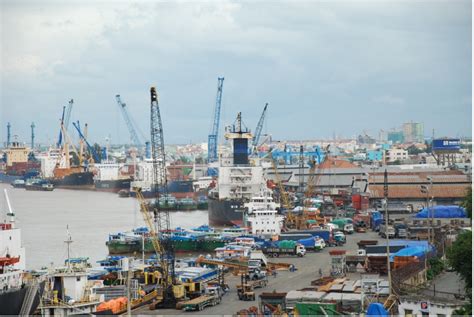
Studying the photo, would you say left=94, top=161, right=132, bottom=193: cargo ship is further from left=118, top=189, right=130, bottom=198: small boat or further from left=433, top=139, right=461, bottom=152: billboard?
left=433, top=139, right=461, bottom=152: billboard

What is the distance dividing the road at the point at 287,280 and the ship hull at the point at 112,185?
27.5 m

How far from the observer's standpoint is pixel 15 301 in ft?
29.5

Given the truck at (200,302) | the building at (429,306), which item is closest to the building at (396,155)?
the truck at (200,302)

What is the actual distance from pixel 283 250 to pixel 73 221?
987cm

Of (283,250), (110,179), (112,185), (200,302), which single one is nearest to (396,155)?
(110,179)

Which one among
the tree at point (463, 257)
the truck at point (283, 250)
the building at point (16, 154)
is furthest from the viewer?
the building at point (16, 154)

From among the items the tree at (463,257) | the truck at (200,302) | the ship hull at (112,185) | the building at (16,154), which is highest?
the building at (16,154)

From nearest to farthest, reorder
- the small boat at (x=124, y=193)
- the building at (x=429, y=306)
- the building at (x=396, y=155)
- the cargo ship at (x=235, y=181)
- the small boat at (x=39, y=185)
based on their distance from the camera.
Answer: the building at (x=429, y=306), the cargo ship at (x=235, y=181), the small boat at (x=124, y=193), the small boat at (x=39, y=185), the building at (x=396, y=155)

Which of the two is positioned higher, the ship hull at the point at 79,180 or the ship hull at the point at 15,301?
the ship hull at the point at 79,180

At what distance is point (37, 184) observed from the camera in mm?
46781

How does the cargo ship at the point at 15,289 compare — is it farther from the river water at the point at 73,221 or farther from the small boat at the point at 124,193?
the small boat at the point at 124,193

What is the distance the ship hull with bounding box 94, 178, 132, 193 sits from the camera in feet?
147

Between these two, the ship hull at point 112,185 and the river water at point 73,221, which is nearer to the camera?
the river water at point 73,221

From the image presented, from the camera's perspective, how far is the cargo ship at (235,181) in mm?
23969
